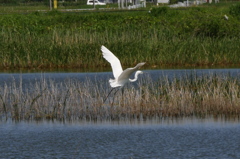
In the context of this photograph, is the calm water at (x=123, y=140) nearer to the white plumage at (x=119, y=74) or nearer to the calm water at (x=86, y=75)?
the white plumage at (x=119, y=74)

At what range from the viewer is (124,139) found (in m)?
15.6

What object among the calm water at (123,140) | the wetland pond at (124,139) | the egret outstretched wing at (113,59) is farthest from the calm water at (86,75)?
the calm water at (123,140)

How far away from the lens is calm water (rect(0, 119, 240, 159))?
14055 millimetres

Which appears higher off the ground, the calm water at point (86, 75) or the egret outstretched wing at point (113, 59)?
the egret outstretched wing at point (113, 59)

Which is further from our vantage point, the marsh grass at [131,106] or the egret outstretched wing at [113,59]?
the egret outstretched wing at [113,59]

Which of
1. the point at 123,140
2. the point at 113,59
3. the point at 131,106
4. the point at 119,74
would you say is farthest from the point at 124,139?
the point at 113,59

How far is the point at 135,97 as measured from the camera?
17109mm

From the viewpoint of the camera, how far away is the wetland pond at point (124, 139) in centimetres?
1409

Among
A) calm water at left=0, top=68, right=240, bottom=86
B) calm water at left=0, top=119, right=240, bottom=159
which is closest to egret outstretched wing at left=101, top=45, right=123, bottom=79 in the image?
calm water at left=0, top=119, right=240, bottom=159

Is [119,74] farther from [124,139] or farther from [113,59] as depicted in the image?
[124,139]

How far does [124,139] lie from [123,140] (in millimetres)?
121

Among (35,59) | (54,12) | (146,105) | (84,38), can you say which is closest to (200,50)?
(84,38)

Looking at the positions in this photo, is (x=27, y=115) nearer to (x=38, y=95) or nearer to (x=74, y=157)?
(x=38, y=95)

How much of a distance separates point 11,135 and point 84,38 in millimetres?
14815
